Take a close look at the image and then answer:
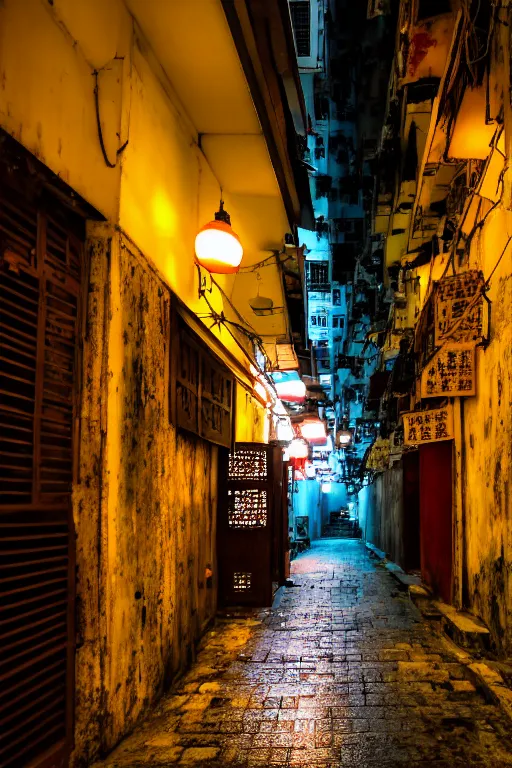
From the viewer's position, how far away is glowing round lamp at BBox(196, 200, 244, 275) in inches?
318

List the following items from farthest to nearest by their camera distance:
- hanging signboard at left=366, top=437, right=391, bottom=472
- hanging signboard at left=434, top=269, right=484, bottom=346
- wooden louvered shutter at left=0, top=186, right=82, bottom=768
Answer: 1. hanging signboard at left=366, top=437, right=391, bottom=472
2. hanging signboard at left=434, top=269, right=484, bottom=346
3. wooden louvered shutter at left=0, top=186, right=82, bottom=768

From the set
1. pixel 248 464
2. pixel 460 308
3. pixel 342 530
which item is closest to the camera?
pixel 460 308

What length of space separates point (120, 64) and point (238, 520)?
8.57 meters

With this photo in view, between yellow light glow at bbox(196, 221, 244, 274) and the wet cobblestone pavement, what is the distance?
18.7 feet

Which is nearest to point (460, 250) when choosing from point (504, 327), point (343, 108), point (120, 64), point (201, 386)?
point (504, 327)

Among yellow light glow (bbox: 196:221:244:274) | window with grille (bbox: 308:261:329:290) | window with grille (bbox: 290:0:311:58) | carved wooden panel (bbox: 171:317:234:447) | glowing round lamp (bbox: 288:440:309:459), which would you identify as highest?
window with grille (bbox: 290:0:311:58)

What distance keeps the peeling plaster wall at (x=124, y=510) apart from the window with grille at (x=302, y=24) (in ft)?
108

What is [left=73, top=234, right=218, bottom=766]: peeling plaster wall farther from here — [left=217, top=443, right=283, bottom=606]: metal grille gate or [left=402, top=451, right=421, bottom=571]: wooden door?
[left=402, top=451, right=421, bottom=571]: wooden door

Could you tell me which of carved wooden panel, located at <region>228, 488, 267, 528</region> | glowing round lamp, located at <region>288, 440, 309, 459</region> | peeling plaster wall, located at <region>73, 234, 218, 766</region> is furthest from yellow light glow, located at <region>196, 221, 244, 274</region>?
glowing round lamp, located at <region>288, 440, 309, 459</region>

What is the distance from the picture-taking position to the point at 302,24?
33.8 m

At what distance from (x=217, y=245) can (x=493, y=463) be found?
5366mm

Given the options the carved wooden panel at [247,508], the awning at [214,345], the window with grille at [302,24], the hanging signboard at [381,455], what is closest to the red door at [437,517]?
the carved wooden panel at [247,508]

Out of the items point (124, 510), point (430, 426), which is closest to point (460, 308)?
point (430, 426)

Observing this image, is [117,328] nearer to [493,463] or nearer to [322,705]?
[322,705]
